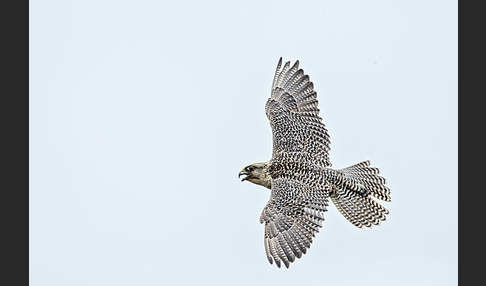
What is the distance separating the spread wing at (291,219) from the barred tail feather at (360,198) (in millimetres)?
884

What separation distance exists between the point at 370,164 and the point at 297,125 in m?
1.78

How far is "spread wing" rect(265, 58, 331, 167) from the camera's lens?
23.8 m

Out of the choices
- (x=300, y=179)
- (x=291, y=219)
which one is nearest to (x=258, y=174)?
(x=300, y=179)

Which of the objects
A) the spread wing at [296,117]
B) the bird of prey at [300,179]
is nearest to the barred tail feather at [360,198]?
the bird of prey at [300,179]

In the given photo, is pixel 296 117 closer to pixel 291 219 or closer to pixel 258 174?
pixel 258 174

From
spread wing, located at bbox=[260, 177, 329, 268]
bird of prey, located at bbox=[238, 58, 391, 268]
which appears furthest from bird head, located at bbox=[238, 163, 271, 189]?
spread wing, located at bbox=[260, 177, 329, 268]

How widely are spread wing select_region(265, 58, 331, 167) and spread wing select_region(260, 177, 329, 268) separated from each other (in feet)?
4.44

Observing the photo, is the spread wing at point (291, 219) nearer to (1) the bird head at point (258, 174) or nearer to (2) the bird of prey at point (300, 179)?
(2) the bird of prey at point (300, 179)

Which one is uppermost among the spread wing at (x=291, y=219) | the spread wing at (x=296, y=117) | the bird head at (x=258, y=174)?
the spread wing at (x=296, y=117)

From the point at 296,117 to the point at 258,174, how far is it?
1661 millimetres

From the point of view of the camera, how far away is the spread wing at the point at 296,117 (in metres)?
23.8

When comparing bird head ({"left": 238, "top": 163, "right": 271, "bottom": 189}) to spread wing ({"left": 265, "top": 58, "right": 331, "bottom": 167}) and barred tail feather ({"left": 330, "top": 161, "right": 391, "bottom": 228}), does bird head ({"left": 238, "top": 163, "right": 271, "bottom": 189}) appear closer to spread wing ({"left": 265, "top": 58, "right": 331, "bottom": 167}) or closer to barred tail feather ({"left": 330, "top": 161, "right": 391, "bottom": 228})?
spread wing ({"left": 265, "top": 58, "right": 331, "bottom": 167})

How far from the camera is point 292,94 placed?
24609 mm

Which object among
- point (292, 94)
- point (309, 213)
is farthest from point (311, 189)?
point (292, 94)
